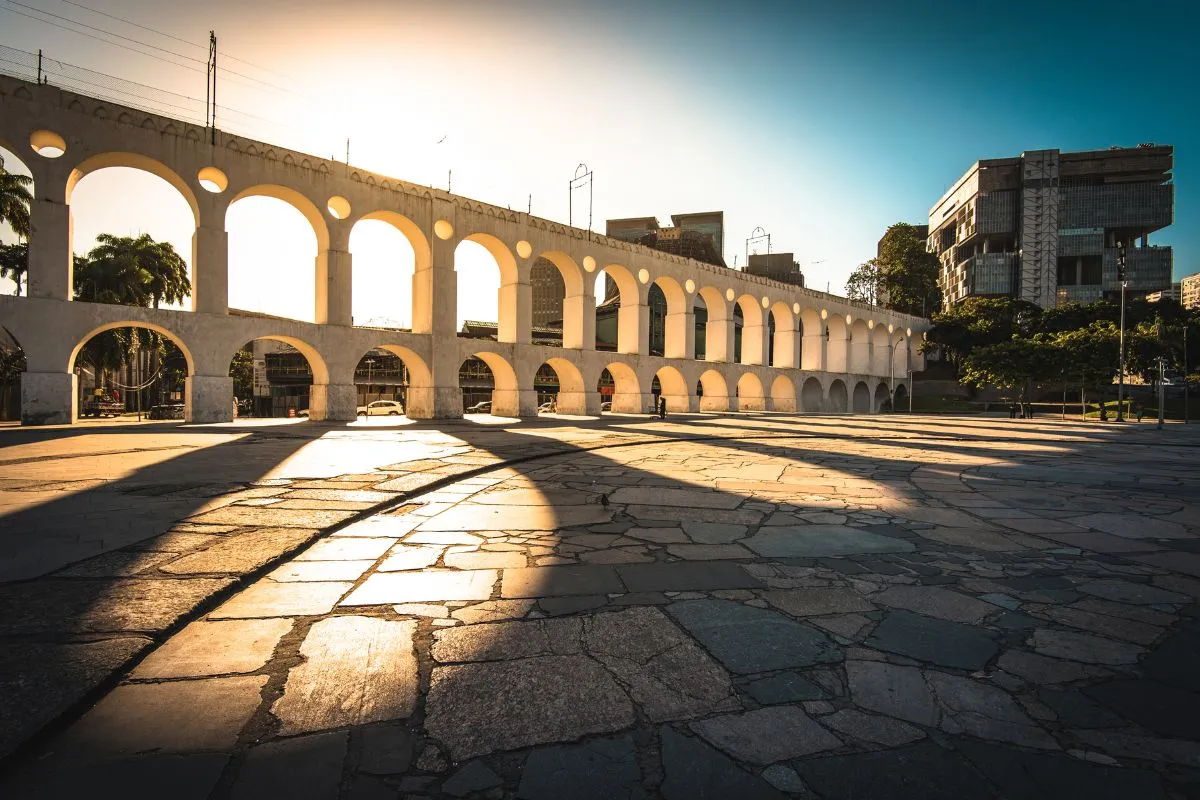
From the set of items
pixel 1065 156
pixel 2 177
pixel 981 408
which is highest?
pixel 1065 156

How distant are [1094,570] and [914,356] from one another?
56465 millimetres

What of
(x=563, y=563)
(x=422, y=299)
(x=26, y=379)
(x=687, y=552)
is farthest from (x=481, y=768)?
(x=422, y=299)

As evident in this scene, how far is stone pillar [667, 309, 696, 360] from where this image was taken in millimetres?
31984

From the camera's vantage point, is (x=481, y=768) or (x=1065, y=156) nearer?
(x=481, y=768)

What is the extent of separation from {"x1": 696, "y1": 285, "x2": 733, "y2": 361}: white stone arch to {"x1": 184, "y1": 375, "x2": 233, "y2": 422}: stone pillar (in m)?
24.1

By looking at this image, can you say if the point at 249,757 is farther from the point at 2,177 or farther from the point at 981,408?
the point at 981,408

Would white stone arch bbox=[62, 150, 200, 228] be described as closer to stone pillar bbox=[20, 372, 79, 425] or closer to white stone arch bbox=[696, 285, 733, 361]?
stone pillar bbox=[20, 372, 79, 425]

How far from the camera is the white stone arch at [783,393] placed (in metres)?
38.9

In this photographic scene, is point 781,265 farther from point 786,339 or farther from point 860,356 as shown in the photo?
point 786,339

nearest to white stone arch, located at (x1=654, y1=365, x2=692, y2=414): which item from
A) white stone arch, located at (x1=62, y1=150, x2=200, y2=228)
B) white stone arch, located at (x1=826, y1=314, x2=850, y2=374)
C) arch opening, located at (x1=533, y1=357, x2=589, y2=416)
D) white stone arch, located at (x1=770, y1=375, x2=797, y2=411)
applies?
arch opening, located at (x1=533, y1=357, x2=589, y2=416)

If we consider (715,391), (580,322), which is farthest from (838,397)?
(580,322)

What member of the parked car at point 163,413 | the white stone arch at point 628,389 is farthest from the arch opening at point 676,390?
the parked car at point 163,413

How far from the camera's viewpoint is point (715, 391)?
113 ft

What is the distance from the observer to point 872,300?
65938 millimetres
